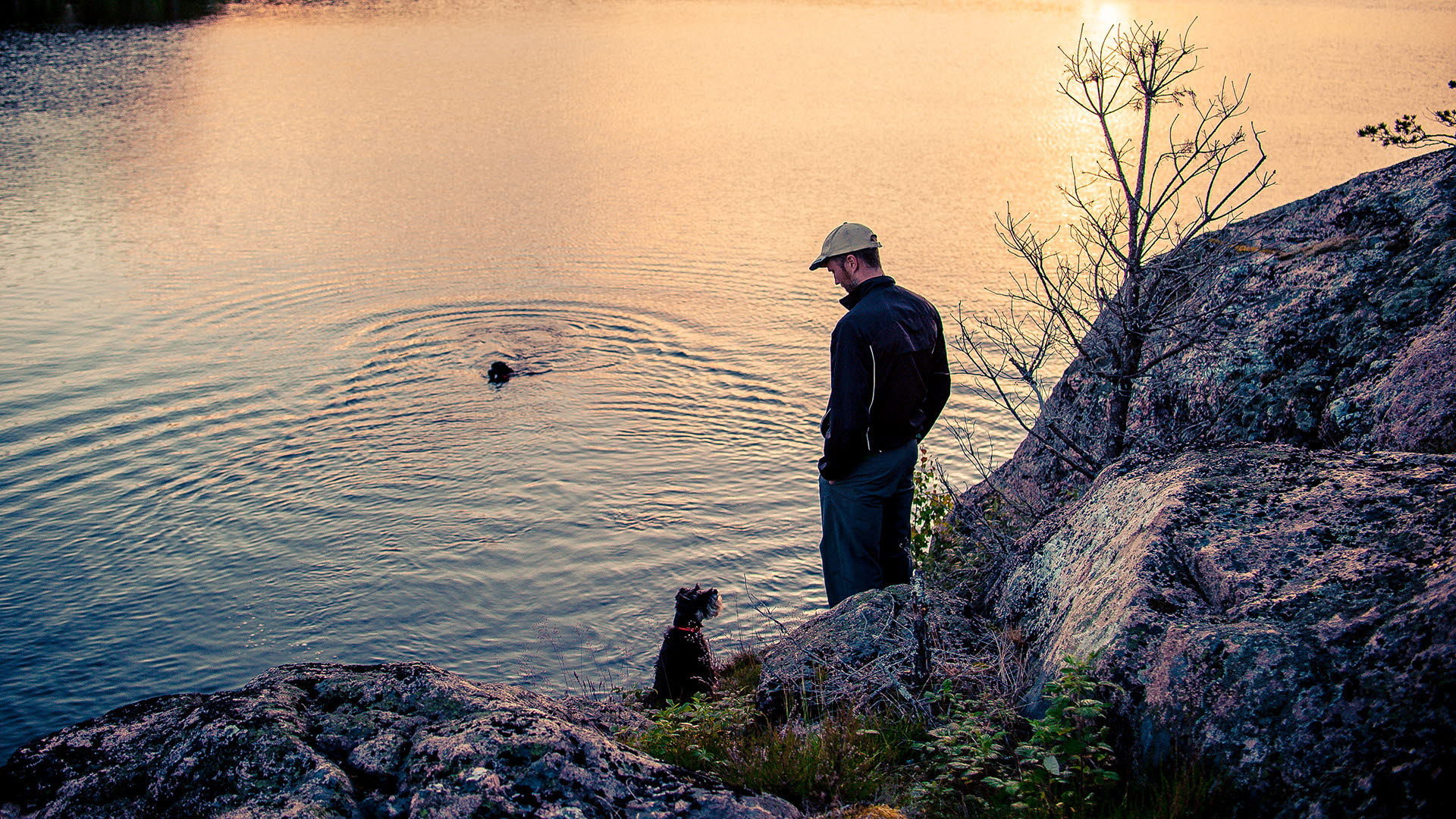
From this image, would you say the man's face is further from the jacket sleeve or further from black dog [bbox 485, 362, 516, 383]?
black dog [bbox 485, 362, 516, 383]

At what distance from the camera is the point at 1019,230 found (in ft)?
59.2

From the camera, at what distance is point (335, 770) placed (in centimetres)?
294

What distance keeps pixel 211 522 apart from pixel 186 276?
8261 millimetres

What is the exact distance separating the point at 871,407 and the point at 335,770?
3.47 m

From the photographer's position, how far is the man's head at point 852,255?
221 inches

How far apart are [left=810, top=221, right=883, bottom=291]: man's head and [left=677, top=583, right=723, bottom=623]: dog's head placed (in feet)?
6.97

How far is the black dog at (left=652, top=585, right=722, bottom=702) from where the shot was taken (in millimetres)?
6000

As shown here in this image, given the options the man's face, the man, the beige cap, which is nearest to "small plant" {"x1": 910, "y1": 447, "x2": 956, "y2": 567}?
the man

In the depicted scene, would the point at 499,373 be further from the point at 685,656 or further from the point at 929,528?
the point at 685,656

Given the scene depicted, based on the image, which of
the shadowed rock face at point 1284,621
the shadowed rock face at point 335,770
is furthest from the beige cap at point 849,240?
the shadowed rock face at point 335,770

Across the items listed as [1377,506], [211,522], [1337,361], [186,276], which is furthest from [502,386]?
Answer: [1377,506]

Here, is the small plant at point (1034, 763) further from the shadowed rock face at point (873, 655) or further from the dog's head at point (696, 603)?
the dog's head at point (696, 603)

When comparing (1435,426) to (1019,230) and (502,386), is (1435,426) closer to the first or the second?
(502,386)

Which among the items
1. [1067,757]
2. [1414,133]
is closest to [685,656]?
[1067,757]
